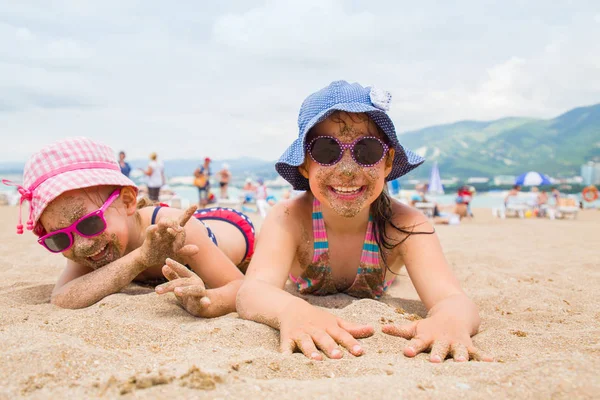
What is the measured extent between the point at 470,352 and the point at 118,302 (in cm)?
186

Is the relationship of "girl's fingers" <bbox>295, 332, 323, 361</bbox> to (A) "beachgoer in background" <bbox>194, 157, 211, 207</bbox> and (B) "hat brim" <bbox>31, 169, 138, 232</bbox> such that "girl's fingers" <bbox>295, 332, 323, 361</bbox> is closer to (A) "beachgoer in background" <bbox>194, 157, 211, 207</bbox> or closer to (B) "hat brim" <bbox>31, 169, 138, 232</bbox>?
(B) "hat brim" <bbox>31, 169, 138, 232</bbox>

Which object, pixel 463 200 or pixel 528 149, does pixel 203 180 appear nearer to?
pixel 463 200

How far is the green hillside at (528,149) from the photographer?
38.4m

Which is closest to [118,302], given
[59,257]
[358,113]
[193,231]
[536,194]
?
[193,231]

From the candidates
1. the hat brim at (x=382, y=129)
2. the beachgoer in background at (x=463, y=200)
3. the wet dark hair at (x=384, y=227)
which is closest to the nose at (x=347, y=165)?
the hat brim at (x=382, y=129)

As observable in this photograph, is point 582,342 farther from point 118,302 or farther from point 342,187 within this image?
point 118,302

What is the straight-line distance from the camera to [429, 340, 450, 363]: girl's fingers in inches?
76.5

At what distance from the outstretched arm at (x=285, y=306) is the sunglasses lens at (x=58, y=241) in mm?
1069

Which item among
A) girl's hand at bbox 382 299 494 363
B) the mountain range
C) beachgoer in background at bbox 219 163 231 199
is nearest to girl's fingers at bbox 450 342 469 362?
girl's hand at bbox 382 299 494 363

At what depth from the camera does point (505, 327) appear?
8.65ft

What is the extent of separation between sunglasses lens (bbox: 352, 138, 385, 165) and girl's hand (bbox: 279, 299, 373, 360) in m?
0.86

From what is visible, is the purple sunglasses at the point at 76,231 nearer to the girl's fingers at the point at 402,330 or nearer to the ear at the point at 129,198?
the ear at the point at 129,198

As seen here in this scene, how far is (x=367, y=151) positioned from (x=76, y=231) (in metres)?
1.74

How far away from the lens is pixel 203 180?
54.3 ft
